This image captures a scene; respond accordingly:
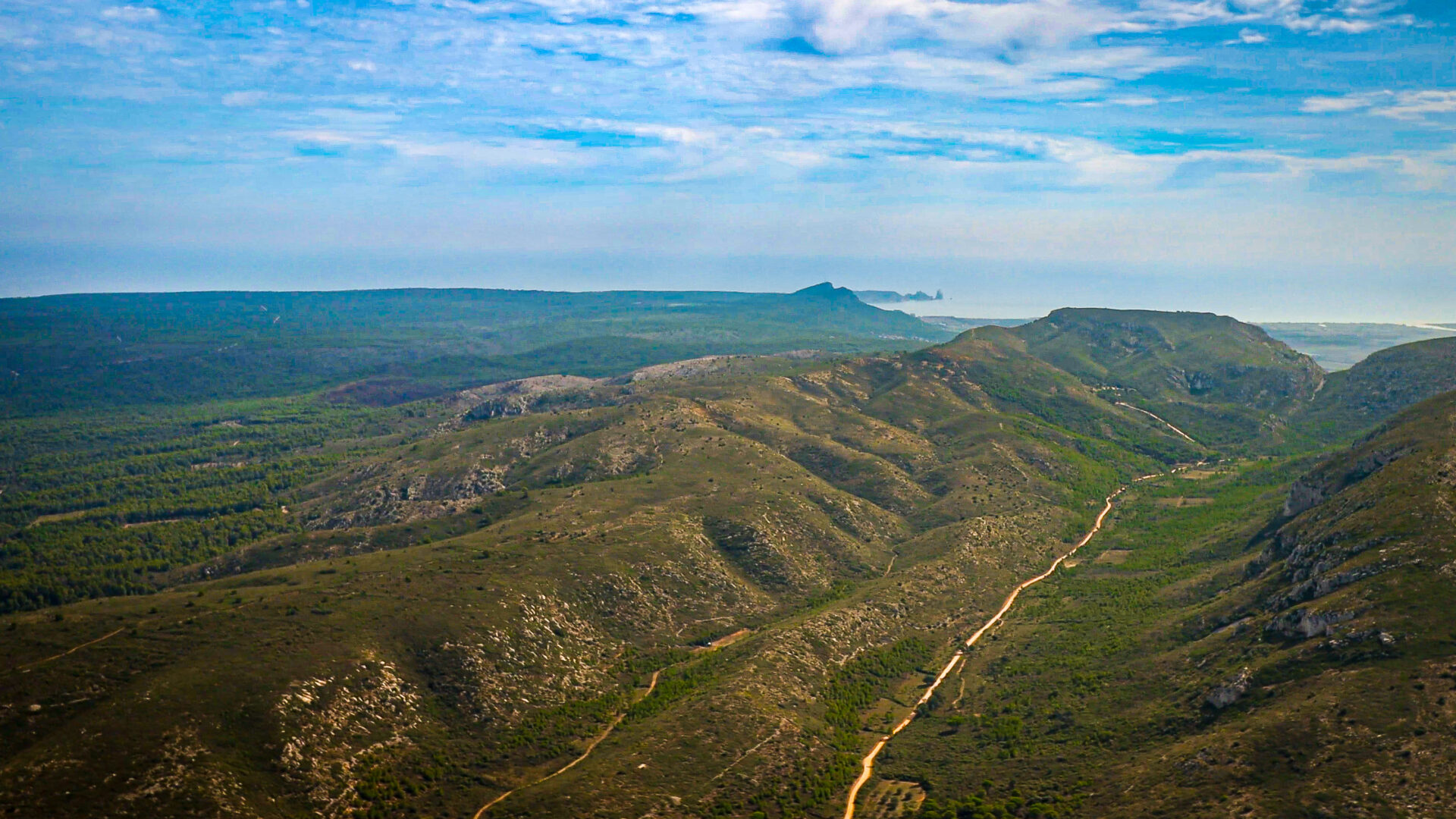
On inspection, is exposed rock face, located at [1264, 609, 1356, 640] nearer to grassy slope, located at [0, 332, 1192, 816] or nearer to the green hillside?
the green hillside

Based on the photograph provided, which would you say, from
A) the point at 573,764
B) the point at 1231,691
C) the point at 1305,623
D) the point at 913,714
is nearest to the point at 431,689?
the point at 573,764

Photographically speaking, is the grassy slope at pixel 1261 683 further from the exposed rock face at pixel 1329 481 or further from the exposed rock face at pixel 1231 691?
the exposed rock face at pixel 1231 691

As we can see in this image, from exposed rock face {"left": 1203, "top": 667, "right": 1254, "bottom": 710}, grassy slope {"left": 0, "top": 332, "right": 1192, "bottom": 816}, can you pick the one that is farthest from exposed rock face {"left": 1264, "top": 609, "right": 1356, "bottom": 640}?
grassy slope {"left": 0, "top": 332, "right": 1192, "bottom": 816}

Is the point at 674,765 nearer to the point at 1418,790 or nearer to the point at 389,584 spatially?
the point at 389,584

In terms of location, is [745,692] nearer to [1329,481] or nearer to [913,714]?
[913,714]

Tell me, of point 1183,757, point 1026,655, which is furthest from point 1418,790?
point 1026,655

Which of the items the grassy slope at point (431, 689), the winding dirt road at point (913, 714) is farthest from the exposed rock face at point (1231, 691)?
the grassy slope at point (431, 689)
